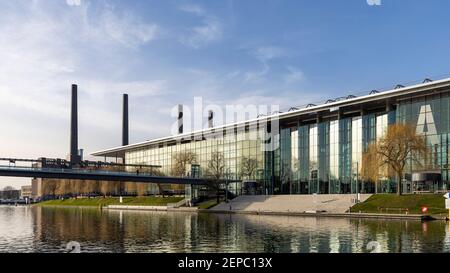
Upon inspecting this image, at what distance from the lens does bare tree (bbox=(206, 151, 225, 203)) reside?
117 metres

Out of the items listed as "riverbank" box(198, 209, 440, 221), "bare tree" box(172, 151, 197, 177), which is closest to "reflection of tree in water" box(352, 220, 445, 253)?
"riverbank" box(198, 209, 440, 221)

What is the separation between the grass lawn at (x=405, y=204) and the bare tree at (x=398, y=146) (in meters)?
3.20

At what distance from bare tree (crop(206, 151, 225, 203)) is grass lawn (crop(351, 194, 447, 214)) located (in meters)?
40.3

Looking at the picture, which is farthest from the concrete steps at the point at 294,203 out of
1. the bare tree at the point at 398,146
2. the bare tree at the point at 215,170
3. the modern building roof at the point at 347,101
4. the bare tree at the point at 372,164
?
the modern building roof at the point at 347,101

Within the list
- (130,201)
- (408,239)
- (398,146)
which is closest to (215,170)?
(130,201)

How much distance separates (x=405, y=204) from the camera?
257 feet

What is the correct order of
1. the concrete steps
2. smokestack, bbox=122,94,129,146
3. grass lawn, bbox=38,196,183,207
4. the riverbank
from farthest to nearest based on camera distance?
1. smokestack, bbox=122,94,129,146
2. grass lawn, bbox=38,196,183,207
3. the concrete steps
4. the riverbank

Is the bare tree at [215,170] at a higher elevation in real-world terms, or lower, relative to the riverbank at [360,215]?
higher

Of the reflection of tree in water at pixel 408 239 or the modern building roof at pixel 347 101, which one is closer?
the reflection of tree in water at pixel 408 239

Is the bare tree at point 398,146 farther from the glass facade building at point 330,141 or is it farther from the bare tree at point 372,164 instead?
the glass facade building at point 330,141

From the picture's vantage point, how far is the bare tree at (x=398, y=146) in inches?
3233

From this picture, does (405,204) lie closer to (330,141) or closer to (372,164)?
(372,164)

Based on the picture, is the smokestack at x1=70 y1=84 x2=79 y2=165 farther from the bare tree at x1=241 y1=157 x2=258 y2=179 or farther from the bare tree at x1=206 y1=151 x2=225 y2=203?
the bare tree at x1=241 y1=157 x2=258 y2=179
